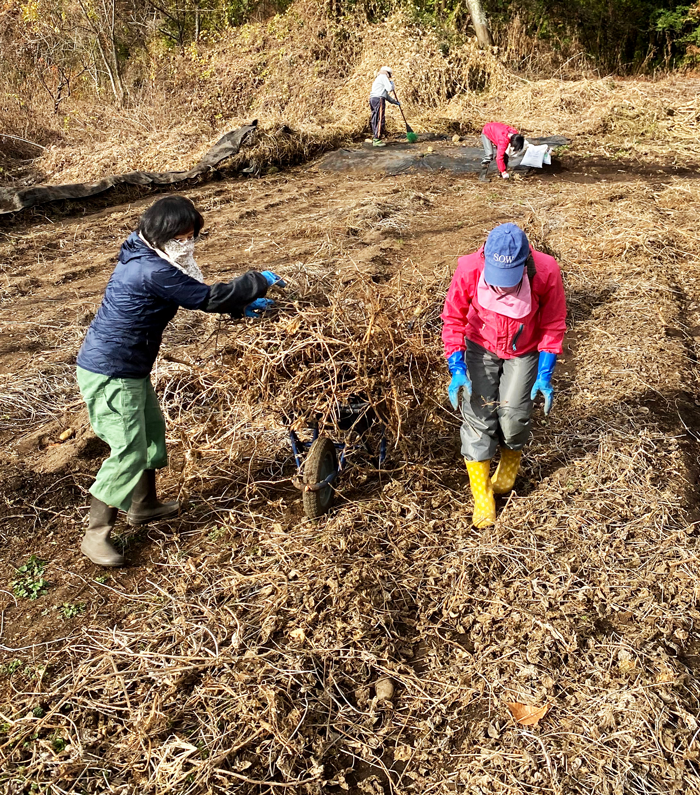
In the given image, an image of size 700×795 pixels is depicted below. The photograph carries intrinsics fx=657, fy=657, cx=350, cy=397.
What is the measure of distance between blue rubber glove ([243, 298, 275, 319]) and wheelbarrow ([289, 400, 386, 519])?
1.95 ft

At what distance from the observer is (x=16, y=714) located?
8.21 ft

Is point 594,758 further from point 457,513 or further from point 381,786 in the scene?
point 457,513

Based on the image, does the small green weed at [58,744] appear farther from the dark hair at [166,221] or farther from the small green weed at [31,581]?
the dark hair at [166,221]

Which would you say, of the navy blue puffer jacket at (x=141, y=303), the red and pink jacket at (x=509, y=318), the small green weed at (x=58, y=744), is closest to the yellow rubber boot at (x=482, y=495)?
the red and pink jacket at (x=509, y=318)

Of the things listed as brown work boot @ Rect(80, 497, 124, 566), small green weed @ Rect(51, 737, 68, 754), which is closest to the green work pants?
brown work boot @ Rect(80, 497, 124, 566)

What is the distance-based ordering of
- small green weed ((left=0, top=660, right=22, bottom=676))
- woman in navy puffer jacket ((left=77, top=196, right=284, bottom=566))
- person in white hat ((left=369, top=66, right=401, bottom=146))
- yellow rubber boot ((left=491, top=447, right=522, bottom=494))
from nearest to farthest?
small green weed ((left=0, top=660, right=22, bottom=676)) < woman in navy puffer jacket ((left=77, top=196, right=284, bottom=566)) < yellow rubber boot ((left=491, top=447, right=522, bottom=494)) < person in white hat ((left=369, top=66, right=401, bottom=146))

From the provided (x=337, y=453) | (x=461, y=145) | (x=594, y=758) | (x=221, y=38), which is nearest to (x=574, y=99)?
(x=461, y=145)

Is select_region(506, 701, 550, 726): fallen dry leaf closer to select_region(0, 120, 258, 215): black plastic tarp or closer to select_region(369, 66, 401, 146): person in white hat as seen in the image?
select_region(0, 120, 258, 215): black plastic tarp

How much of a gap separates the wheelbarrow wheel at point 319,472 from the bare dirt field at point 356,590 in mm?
107

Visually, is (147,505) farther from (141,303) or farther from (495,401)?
(495,401)

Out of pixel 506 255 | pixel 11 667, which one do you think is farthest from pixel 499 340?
pixel 11 667

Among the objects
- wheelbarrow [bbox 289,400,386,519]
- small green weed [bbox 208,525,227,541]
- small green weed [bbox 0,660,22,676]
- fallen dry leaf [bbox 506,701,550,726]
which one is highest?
wheelbarrow [bbox 289,400,386,519]

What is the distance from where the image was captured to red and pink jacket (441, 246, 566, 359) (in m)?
3.02

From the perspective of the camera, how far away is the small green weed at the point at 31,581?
3.13 m
